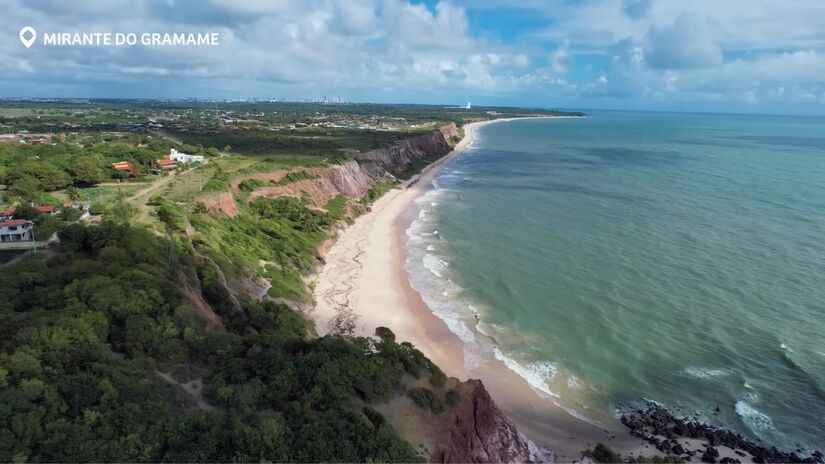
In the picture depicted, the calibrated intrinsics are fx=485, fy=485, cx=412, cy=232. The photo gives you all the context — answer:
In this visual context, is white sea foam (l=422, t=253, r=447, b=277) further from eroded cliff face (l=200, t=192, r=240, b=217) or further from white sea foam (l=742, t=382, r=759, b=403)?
white sea foam (l=742, t=382, r=759, b=403)

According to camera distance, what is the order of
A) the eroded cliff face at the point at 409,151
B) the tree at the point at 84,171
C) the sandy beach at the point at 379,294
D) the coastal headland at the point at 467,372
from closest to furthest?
the coastal headland at the point at 467,372 < the sandy beach at the point at 379,294 < the tree at the point at 84,171 < the eroded cliff face at the point at 409,151

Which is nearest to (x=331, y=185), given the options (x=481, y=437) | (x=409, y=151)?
(x=409, y=151)

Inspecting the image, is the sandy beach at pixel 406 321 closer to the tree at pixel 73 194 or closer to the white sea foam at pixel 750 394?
the white sea foam at pixel 750 394

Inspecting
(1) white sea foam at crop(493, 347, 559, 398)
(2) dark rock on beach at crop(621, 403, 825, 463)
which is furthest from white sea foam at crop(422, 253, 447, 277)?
(2) dark rock on beach at crop(621, 403, 825, 463)

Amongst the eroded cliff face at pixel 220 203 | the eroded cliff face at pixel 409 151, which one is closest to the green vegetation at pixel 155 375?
the eroded cliff face at pixel 220 203

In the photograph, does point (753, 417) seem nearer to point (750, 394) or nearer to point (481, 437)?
point (750, 394)
